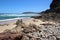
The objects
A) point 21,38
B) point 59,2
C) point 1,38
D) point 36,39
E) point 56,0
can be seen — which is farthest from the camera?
point 56,0

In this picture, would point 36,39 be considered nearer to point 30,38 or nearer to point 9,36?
point 30,38

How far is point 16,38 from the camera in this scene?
6.94 metres

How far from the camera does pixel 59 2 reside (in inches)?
1662

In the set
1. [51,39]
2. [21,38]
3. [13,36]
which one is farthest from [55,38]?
[13,36]

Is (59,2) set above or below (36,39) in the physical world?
above

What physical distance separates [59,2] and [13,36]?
3698 centimetres

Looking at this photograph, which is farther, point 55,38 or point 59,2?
point 59,2

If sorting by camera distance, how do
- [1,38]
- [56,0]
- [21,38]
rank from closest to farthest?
[1,38], [21,38], [56,0]

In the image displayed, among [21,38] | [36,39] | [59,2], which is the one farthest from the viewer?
[59,2]

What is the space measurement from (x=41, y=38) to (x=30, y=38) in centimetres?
61

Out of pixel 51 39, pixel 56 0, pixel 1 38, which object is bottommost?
pixel 51 39

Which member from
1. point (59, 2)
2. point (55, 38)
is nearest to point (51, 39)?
point (55, 38)

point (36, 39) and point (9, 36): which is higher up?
point (9, 36)

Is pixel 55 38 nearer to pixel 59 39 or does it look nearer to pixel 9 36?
pixel 59 39
